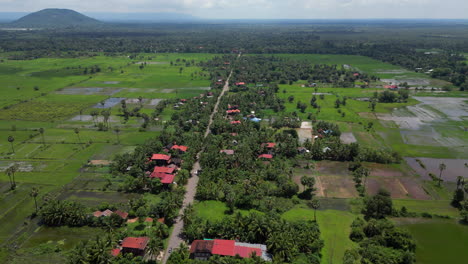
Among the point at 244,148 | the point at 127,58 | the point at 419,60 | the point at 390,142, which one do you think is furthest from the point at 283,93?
the point at 127,58

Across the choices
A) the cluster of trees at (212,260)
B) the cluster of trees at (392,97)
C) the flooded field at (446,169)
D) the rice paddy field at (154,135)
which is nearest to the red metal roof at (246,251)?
the cluster of trees at (212,260)

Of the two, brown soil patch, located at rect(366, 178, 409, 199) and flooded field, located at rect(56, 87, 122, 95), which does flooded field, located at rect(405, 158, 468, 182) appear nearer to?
brown soil patch, located at rect(366, 178, 409, 199)

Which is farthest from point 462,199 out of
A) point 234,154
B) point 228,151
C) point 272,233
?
point 228,151

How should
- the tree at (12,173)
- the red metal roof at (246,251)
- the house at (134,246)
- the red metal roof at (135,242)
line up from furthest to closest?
the tree at (12,173), the red metal roof at (135,242), the house at (134,246), the red metal roof at (246,251)

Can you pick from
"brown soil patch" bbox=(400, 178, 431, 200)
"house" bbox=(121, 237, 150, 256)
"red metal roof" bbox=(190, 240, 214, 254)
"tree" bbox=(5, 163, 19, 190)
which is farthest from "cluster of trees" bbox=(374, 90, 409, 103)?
"tree" bbox=(5, 163, 19, 190)

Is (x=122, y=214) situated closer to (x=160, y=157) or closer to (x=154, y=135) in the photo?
(x=160, y=157)

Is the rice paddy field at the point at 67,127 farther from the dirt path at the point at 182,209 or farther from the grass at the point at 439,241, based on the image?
the grass at the point at 439,241

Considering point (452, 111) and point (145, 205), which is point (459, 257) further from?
point (452, 111)
